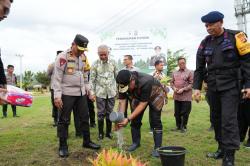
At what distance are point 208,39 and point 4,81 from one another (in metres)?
3.00

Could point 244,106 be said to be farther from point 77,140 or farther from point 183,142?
point 77,140

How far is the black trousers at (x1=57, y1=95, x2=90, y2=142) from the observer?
6117mm

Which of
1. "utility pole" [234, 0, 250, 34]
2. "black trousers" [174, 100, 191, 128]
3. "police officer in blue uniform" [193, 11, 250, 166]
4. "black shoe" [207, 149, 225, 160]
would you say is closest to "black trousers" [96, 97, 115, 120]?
"black trousers" [174, 100, 191, 128]

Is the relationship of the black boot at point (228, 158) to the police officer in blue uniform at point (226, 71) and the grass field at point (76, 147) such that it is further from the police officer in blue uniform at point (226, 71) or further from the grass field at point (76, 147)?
the grass field at point (76, 147)

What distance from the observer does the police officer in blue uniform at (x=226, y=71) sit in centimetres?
524

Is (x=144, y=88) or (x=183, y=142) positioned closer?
(x=144, y=88)

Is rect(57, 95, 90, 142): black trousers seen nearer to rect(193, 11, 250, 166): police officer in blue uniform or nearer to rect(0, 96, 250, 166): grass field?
rect(0, 96, 250, 166): grass field

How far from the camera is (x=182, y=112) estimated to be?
29.2 ft

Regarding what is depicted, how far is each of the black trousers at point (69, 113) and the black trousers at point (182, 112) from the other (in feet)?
9.98

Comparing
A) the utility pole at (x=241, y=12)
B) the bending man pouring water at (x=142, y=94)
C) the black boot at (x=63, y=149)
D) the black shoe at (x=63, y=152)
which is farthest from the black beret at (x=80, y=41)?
the utility pole at (x=241, y=12)

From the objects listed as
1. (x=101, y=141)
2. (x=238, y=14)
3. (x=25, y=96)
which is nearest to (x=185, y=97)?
(x=101, y=141)

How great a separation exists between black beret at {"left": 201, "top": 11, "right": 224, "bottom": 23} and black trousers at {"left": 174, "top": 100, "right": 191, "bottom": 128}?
3760 millimetres

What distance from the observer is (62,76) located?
242 inches

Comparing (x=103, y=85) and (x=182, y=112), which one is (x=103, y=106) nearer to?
(x=103, y=85)
